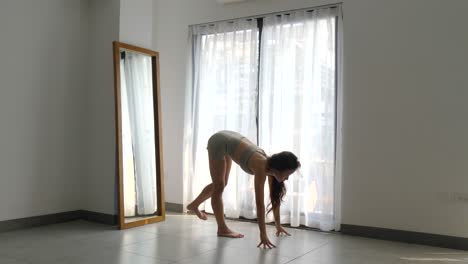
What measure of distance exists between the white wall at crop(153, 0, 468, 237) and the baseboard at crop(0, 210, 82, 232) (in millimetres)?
3109

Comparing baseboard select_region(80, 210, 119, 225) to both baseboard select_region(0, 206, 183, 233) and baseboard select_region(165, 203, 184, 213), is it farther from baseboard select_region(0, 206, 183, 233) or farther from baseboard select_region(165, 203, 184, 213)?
baseboard select_region(165, 203, 184, 213)

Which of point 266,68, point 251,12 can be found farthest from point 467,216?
point 251,12

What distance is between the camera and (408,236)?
4.15 meters

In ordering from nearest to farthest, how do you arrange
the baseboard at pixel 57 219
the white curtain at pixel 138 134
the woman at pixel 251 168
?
the woman at pixel 251 168 → the baseboard at pixel 57 219 → the white curtain at pixel 138 134

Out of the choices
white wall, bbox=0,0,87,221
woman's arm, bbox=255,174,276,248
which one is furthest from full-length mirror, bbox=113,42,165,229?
woman's arm, bbox=255,174,276,248

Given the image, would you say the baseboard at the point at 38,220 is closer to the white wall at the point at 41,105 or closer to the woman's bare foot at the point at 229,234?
the white wall at the point at 41,105

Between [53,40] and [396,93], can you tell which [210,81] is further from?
[396,93]

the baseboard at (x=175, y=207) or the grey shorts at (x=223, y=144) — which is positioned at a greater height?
the grey shorts at (x=223, y=144)

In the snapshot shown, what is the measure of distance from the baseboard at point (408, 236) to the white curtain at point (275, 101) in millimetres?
238

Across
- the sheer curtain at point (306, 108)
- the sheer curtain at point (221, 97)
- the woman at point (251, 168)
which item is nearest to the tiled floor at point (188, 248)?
the woman at point (251, 168)

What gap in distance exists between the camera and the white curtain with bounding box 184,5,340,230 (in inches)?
Answer: 182

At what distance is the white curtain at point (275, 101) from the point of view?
4617mm

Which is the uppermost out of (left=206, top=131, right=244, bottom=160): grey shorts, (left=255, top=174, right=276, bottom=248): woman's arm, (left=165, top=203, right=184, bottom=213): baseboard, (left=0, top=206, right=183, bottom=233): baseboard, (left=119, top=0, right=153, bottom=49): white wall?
(left=119, top=0, right=153, bottom=49): white wall

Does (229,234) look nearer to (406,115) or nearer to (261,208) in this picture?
(261,208)
